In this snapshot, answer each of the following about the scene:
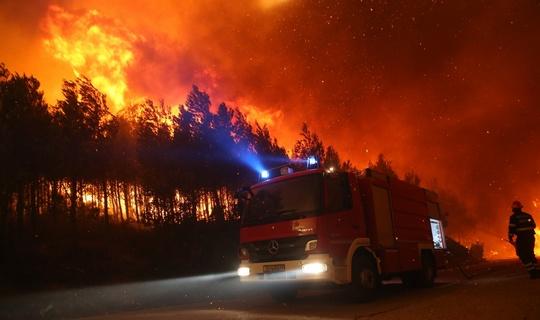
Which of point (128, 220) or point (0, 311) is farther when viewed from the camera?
point (128, 220)

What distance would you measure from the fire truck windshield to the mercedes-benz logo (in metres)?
0.46

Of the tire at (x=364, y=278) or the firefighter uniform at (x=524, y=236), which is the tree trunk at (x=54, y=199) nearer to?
the tire at (x=364, y=278)

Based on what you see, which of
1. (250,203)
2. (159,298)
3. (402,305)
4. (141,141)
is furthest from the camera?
(141,141)

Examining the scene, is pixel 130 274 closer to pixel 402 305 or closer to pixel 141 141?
pixel 141 141

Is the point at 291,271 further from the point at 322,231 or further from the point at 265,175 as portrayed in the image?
the point at 265,175

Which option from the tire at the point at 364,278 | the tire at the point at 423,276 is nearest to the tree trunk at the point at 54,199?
the tire at the point at 423,276

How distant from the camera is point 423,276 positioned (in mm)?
11758

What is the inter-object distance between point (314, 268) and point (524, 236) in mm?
6263

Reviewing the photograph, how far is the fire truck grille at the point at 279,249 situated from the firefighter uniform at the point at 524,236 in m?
6.03

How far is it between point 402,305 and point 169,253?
19.1 meters

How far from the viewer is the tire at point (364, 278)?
8719 mm

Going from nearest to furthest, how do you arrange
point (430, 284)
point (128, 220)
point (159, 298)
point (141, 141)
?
point (430, 284) → point (159, 298) → point (141, 141) → point (128, 220)

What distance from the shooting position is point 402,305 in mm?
8211

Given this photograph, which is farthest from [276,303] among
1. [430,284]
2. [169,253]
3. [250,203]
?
[169,253]
